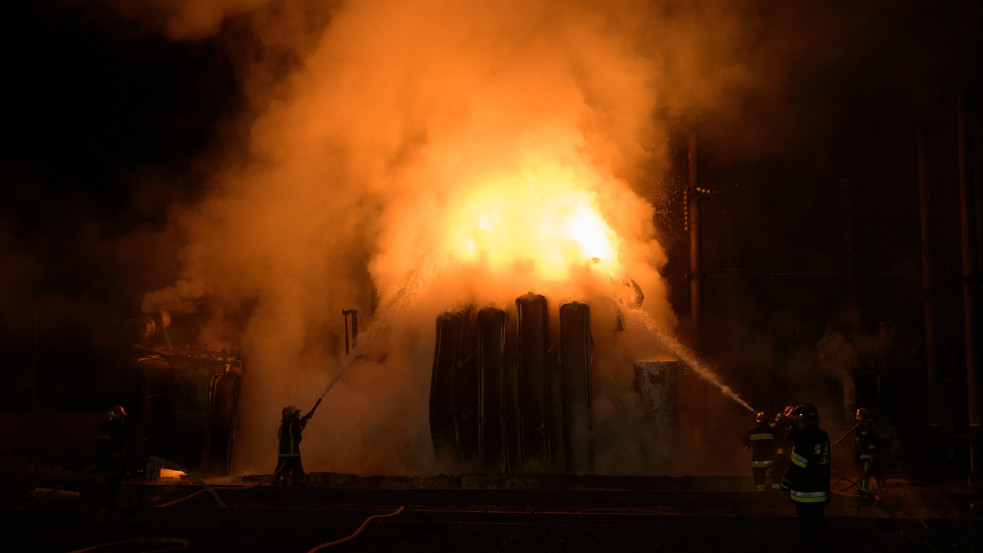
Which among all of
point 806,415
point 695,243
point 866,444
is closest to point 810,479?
point 806,415

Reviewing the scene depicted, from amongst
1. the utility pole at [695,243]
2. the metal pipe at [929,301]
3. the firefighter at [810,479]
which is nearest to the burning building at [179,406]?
the utility pole at [695,243]

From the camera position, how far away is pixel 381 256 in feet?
48.7

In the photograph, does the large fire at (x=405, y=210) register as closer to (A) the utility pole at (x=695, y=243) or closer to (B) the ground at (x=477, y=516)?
(A) the utility pole at (x=695, y=243)

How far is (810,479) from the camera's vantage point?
6746 millimetres

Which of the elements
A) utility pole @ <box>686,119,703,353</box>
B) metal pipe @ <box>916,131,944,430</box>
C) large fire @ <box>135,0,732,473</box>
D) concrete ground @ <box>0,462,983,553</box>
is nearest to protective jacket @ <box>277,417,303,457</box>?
concrete ground @ <box>0,462,983,553</box>

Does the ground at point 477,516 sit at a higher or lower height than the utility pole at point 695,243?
lower

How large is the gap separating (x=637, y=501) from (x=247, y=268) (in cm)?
1000

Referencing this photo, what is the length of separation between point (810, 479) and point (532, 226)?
8466mm

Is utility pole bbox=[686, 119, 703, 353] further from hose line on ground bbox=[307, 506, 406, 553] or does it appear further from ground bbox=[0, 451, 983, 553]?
hose line on ground bbox=[307, 506, 406, 553]

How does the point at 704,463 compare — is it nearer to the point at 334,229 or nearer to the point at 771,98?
the point at 771,98

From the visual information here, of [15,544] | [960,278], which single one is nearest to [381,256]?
[15,544]

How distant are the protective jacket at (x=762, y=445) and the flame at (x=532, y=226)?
4772 millimetres

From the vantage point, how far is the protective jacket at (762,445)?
9.61m

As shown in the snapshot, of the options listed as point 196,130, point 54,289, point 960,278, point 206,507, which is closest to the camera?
point 206,507
